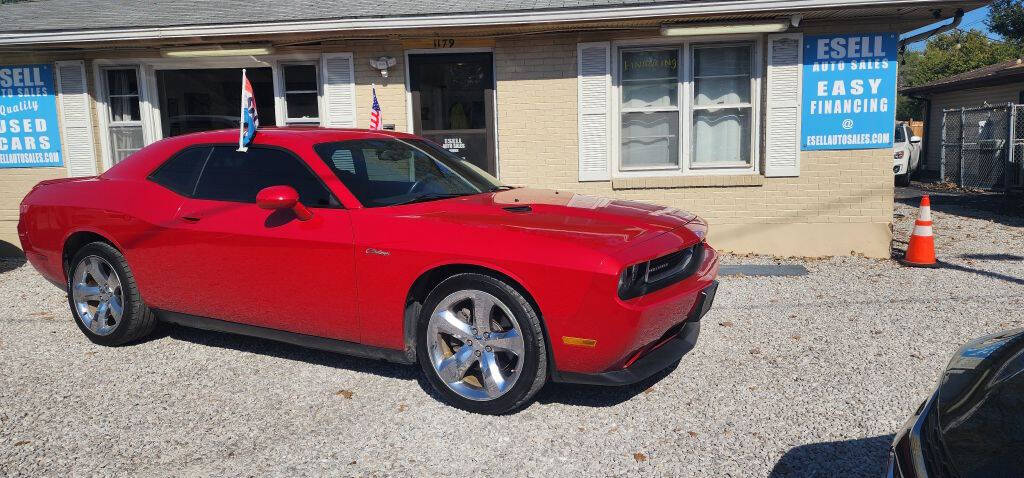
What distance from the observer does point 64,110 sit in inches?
368

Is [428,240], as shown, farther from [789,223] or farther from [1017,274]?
[1017,274]

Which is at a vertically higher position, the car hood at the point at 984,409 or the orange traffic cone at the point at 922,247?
the car hood at the point at 984,409

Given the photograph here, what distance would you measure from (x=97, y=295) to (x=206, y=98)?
5.63 metres

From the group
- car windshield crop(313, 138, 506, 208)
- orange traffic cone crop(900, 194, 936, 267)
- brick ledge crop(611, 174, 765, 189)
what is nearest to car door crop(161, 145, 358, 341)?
car windshield crop(313, 138, 506, 208)

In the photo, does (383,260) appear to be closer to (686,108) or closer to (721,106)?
(686,108)

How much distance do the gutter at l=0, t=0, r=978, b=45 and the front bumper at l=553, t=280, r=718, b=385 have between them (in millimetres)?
4386

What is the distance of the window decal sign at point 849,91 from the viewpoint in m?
8.16

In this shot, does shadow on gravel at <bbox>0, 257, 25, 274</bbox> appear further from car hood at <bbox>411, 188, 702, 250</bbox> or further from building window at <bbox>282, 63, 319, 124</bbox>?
car hood at <bbox>411, 188, 702, 250</bbox>

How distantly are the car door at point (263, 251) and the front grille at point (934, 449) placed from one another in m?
2.88

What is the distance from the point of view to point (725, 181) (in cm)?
855

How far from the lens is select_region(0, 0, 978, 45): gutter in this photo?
756cm

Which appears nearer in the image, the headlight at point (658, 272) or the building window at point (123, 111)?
the headlight at point (658, 272)

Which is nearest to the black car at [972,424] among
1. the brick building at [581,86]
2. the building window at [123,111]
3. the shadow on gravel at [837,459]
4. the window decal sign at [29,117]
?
the shadow on gravel at [837,459]

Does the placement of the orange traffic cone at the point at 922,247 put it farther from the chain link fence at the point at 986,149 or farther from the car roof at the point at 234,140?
the chain link fence at the point at 986,149
